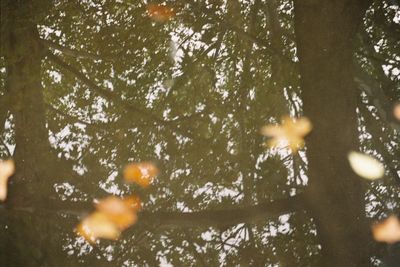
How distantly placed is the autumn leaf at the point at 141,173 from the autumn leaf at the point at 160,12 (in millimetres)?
2663

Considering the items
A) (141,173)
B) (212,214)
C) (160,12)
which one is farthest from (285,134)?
(212,214)

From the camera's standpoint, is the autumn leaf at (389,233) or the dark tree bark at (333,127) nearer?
the dark tree bark at (333,127)

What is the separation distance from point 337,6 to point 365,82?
207 cm

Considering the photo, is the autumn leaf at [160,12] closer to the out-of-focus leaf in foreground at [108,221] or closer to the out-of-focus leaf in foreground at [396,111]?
the out-of-focus leaf in foreground at [108,221]

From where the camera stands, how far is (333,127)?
16.6ft

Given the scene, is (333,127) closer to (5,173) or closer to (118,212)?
(118,212)

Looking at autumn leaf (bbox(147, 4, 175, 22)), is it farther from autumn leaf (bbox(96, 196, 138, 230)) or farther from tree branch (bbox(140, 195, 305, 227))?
tree branch (bbox(140, 195, 305, 227))

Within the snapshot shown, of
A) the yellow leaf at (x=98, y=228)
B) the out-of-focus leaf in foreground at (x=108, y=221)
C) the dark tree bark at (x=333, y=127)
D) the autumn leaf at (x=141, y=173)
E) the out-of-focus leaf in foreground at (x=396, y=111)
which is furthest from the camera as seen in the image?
the autumn leaf at (x=141, y=173)

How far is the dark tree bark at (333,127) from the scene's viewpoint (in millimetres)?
4965

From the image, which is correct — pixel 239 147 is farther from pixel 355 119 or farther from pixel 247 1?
pixel 355 119

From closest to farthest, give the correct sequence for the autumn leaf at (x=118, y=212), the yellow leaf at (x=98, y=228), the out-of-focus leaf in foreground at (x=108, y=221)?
1. the autumn leaf at (x=118, y=212)
2. the out-of-focus leaf in foreground at (x=108, y=221)
3. the yellow leaf at (x=98, y=228)

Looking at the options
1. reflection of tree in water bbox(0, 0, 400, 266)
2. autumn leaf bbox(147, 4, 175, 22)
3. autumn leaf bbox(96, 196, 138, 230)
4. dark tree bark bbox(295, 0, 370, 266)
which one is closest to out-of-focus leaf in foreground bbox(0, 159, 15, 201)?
reflection of tree in water bbox(0, 0, 400, 266)

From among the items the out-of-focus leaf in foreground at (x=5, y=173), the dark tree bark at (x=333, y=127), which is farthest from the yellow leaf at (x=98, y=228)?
the dark tree bark at (x=333, y=127)

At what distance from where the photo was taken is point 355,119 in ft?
17.2
